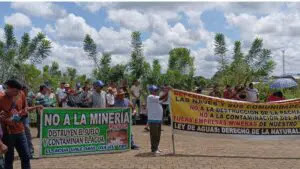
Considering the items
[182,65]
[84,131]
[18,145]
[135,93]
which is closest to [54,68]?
[182,65]

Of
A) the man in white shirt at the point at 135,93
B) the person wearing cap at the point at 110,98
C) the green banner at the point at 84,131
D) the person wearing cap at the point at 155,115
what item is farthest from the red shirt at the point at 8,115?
the man in white shirt at the point at 135,93

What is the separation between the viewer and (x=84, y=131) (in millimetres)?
10008

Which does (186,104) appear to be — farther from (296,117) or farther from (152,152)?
(296,117)

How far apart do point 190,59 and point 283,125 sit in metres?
18.9

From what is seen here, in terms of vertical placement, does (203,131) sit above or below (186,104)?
below

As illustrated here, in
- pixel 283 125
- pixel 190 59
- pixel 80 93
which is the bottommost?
pixel 283 125

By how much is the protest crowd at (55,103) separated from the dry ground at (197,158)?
23.3 inches

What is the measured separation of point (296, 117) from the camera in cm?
1051

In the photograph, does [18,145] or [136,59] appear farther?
[136,59]

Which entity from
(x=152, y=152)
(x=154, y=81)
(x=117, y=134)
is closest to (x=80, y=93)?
(x=117, y=134)

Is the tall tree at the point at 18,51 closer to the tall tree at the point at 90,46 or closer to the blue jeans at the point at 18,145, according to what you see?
the tall tree at the point at 90,46

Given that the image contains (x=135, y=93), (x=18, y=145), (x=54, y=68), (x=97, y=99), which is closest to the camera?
(x=18, y=145)

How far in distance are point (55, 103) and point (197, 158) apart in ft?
18.3

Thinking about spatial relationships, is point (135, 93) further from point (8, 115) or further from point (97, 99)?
point (8, 115)
